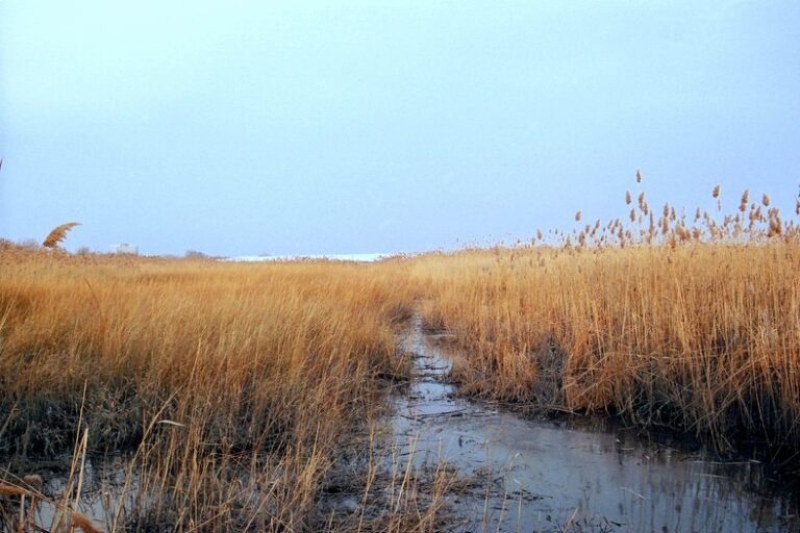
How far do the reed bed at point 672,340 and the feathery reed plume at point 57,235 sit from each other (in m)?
4.93

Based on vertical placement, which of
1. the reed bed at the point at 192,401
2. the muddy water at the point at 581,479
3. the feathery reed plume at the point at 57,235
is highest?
the feathery reed plume at the point at 57,235

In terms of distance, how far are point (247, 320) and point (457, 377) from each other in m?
2.01

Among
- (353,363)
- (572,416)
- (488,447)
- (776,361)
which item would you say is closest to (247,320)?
(353,363)

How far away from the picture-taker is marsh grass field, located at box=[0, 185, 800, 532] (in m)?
2.36

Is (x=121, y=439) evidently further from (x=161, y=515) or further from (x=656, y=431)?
(x=656, y=431)

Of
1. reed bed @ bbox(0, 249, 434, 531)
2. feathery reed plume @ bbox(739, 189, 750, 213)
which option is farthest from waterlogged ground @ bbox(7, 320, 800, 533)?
feathery reed plume @ bbox(739, 189, 750, 213)

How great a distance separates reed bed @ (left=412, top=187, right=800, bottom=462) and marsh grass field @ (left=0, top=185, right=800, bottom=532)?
0.06 feet

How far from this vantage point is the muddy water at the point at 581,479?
2.39 meters

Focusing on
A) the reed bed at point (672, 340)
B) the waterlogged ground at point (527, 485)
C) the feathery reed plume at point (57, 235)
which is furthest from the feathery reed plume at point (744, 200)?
the feathery reed plume at point (57, 235)

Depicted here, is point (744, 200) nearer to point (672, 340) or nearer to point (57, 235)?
point (672, 340)

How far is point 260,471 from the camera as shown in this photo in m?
2.81

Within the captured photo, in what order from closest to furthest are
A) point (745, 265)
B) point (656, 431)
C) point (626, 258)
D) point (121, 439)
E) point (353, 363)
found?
point (121, 439) → point (656, 431) → point (745, 265) → point (353, 363) → point (626, 258)

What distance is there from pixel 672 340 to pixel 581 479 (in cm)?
171

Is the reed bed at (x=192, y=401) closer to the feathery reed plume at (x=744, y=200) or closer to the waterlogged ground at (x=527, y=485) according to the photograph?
the waterlogged ground at (x=527, y=485)
